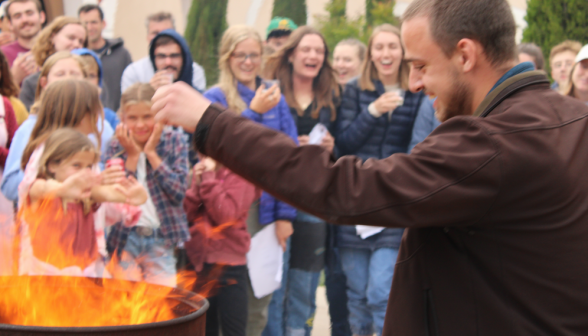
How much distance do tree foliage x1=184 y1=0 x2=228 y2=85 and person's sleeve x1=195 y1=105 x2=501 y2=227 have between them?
443 inches

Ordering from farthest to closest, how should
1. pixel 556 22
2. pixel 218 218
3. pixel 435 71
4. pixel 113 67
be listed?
pixel 556 22, pixel 113 67, pixel 218 218, pixel 435 71

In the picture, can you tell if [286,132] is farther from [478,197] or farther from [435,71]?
[478,197]

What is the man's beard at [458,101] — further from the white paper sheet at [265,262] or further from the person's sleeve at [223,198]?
the white paper sheet at [265,262]

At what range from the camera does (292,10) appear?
1243 centimetres

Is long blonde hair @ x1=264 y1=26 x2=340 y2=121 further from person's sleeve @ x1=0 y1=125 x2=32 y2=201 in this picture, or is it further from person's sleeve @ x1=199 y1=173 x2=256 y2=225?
person's sleeve @ x1=0 y1=125 x2=32 y2=201

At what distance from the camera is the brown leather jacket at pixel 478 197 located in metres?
1.45

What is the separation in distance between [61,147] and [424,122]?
2687 millimetres

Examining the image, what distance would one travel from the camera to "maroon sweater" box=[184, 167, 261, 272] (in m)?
3.88

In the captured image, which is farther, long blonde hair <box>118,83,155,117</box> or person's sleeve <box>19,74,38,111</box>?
person's sleeve <box>19,74,38,111</box>

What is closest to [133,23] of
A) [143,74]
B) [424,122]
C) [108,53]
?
[108,53]

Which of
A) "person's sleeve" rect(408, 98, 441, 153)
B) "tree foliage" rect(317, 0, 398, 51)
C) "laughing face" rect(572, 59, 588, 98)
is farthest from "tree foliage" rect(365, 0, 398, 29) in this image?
"person's sleeve" rect(408, 98, 441, 153)

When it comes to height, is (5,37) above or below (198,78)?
above

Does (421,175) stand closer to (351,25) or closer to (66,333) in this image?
(66,333)

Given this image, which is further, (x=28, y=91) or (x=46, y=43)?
(x=46, y=43)
